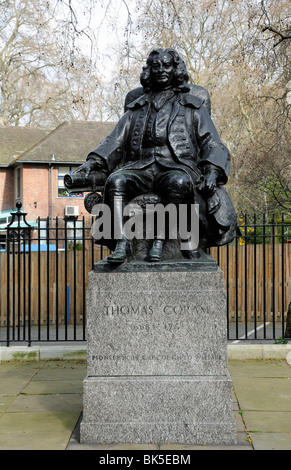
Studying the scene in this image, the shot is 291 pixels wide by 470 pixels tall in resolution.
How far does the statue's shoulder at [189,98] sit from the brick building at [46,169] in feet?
87.1

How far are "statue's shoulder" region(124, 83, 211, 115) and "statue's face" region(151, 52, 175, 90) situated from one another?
8.5 inches

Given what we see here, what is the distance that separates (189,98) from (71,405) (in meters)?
3.36

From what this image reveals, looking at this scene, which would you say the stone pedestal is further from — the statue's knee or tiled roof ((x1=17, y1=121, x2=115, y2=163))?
tiled roof ((x1=17, y1=121, x2=115, y2=163))

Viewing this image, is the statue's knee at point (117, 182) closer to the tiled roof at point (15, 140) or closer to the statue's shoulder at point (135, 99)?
the statue's shoulder at point (135, 99)

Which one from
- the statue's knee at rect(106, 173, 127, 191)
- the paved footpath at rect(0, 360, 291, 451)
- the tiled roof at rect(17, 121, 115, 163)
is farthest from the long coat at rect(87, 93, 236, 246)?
the tiled roof at rect(17, 121, 115, 163)

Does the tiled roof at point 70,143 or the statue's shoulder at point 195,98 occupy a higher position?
the tiled roof at point 70,143

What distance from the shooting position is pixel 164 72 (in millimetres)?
5398

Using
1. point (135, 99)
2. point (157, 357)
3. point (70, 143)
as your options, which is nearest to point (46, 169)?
point (70, 143)

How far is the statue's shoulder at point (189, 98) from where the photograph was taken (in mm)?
5480

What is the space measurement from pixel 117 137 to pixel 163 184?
80 cm

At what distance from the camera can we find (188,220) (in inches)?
204

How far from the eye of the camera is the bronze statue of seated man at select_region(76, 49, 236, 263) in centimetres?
511

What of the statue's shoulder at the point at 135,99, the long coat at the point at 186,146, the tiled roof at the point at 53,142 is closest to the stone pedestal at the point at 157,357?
the long coat at the point at 186,146

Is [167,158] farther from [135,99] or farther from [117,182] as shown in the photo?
[135,99]
